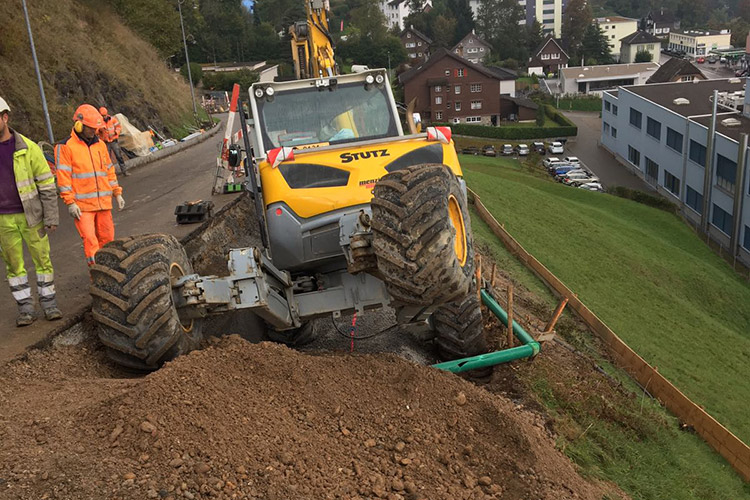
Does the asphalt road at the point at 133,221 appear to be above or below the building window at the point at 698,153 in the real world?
above

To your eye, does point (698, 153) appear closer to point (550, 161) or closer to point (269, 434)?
point (550, 161)

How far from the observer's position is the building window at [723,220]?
122ft

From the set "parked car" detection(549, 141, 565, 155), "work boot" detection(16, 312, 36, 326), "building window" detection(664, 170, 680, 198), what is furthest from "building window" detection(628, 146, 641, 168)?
"work boot" detection(16, 312, 36, 326)

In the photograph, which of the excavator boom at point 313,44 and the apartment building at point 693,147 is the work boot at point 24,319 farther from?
the apartment building at point 693,147

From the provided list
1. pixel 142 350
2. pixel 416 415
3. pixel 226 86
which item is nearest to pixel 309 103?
pixel 142 350

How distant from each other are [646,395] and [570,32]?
122 m

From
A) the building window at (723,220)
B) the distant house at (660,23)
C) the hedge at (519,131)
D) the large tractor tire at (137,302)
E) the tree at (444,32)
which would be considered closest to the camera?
the large tractor tire at (137,302)

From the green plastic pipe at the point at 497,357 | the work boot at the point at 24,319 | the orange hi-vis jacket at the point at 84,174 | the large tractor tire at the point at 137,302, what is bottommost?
the green plastic pipe at the point at 497,357

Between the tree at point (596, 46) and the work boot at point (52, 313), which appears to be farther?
the tree at point (596, 46)

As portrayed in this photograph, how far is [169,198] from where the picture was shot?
17.7m

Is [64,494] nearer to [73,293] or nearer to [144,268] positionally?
[144,268]

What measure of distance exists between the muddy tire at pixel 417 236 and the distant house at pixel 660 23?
15852 centimetres

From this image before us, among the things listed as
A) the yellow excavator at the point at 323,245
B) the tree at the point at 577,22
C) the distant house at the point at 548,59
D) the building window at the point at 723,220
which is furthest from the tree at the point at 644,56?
the yellow excavator at the point at 323,245

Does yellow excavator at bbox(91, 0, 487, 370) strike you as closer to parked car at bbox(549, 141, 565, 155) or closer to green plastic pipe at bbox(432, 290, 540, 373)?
green plastic pipe at bbox(432, 290, 540, 373)
